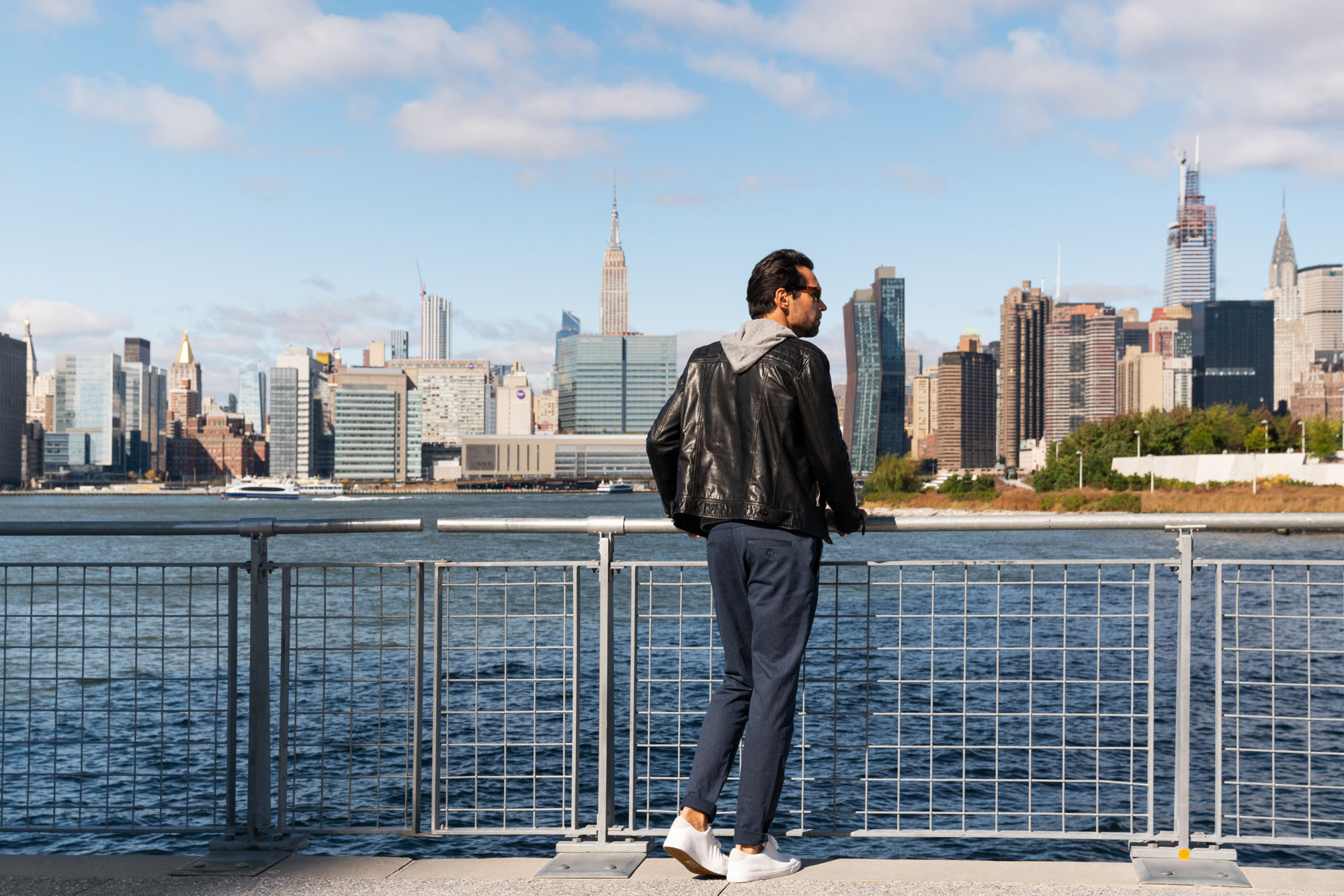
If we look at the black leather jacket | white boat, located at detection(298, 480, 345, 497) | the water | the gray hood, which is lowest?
white boat, located at detection(298, 480, 345, 497)

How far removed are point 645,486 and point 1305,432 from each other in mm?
109169

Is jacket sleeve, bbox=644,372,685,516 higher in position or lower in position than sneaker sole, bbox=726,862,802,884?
higher

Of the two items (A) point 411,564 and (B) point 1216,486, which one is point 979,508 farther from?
(A) point 411,564

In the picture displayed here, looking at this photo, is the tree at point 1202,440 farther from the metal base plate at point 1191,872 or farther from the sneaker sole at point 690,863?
the sneaker sole at point 690,863

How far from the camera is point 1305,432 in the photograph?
103500 mm

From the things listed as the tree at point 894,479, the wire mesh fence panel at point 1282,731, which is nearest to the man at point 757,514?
the wire mesh fence panel at point 1282,731

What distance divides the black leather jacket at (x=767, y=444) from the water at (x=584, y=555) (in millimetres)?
591

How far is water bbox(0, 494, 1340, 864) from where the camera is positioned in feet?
34.1

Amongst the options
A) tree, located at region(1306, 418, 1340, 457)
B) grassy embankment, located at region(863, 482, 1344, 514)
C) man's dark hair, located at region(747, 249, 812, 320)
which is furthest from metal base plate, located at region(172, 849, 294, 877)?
tree, located at region(1306, 418, 1340, 457)

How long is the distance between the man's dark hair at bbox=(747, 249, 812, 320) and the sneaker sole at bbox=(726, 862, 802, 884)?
202 centimetres

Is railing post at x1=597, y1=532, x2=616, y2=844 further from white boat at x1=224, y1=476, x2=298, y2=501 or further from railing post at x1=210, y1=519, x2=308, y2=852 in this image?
white boat at x1=224, y1=476, x2=298, y2=501

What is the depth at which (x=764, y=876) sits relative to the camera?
397cm

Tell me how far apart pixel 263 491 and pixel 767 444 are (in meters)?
147

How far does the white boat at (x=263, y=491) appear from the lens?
13850cm
